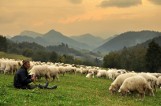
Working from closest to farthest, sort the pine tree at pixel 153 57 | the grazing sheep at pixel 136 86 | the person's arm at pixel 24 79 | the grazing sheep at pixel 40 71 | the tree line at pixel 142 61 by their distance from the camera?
the person's arm at pixel 24 79, the grazing sheep at pixel 136 86, the grazing sheep at pixel 40 71, the pine tree at pixel 153 57, the tree line at pixel 142 61

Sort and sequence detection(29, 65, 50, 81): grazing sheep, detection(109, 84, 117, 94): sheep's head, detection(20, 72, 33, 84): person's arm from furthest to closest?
detection(29, 65, 50, 81): grazing sheep → detection(109, 84, 117, 94): sheep's head → detection(20, 72, 33, 84): person's arm

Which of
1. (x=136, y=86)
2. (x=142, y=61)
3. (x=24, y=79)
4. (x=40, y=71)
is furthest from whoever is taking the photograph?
(x=142, y=61)

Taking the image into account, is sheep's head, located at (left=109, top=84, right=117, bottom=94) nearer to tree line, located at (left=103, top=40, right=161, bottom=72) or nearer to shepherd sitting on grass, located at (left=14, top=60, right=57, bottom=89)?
shepherd sitting on grass, located at (left=14, top=60, right=57, bottom=89)

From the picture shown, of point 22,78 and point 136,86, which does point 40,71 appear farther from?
point 136,86

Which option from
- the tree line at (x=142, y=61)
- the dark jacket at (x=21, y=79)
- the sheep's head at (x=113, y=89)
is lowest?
the sheep's head at (x=113, y=89)

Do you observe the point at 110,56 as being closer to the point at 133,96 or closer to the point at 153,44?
the point at 153,44

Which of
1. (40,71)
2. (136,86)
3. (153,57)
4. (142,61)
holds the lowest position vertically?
(136,86)

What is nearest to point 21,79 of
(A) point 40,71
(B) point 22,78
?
(B) point 22,78

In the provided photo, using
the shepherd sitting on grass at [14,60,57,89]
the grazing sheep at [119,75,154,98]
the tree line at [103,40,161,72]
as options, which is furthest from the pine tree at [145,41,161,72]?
the shepherd sitting on grass at [14,60,57,89]

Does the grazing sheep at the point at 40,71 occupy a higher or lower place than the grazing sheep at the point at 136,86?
higher

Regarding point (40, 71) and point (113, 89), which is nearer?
point (113, 89)

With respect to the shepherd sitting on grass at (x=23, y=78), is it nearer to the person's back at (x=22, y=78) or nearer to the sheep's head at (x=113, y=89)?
the person's back at (x=22, y=78)

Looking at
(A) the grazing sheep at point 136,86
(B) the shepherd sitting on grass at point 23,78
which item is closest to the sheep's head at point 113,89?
(A) the grazing sheep at point 136,86

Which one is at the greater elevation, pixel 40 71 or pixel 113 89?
pixel 40 71
